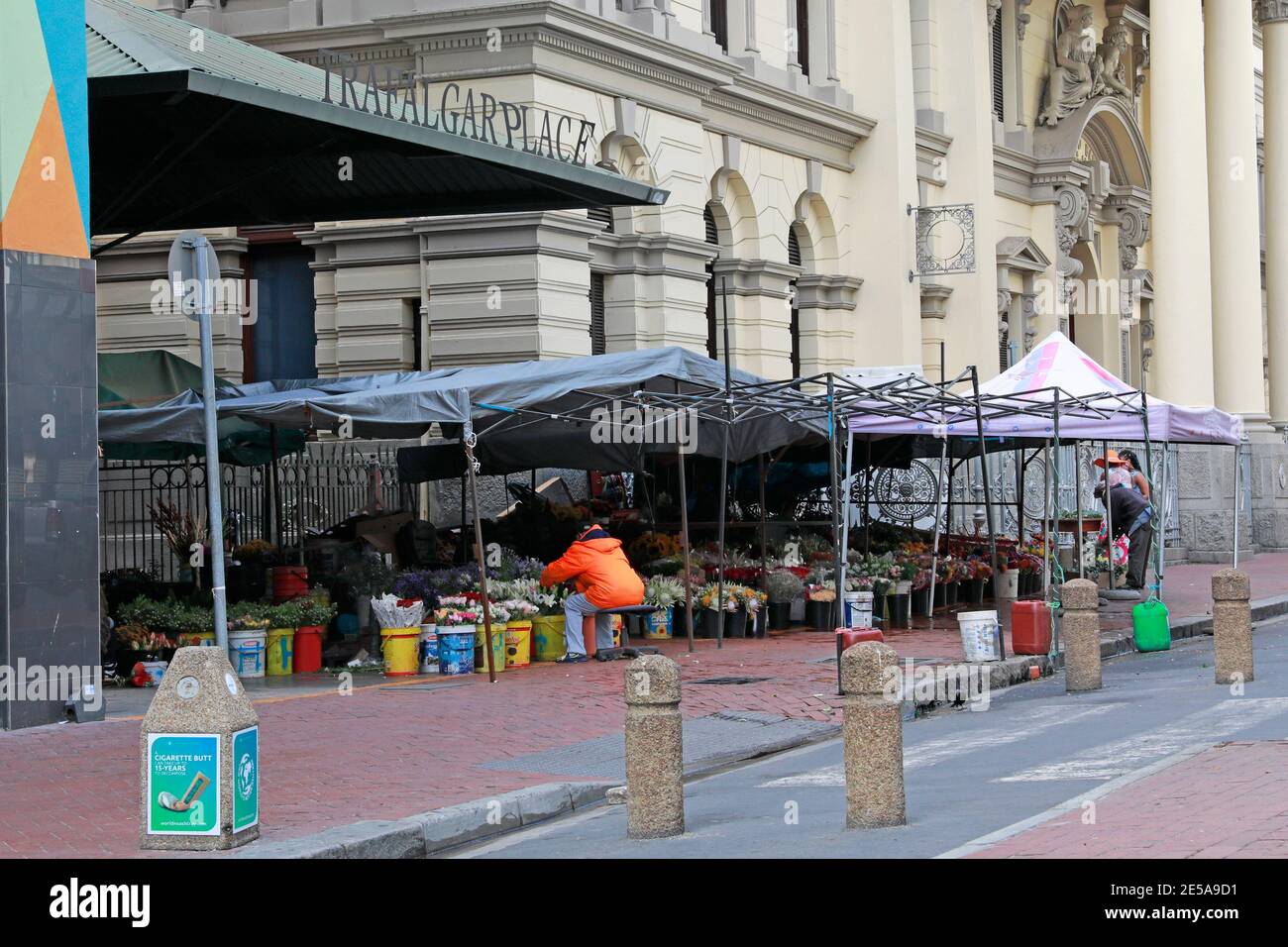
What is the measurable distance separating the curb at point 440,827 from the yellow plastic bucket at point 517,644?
21.8ft

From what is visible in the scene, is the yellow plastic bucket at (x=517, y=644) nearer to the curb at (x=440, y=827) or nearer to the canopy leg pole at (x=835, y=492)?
the canopy leg pole at (x=835, y=492)

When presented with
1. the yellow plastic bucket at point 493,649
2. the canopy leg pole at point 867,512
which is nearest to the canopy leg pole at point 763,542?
the canopy leg pole at point 867,512

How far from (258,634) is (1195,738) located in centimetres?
905

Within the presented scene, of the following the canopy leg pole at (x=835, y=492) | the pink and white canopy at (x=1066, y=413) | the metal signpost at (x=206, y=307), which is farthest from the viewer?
the pink and white canopy at (x=1066, y=413)

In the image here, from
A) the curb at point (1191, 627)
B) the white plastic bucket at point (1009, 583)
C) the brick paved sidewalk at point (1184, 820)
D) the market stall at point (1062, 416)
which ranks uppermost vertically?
the market stall at point (1062, 416)

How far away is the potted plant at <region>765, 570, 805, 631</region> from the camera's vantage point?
2123 centimetres

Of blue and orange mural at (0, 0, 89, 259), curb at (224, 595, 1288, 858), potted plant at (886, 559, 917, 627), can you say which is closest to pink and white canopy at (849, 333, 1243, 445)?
potted plant at (886, 559, 917, 627)

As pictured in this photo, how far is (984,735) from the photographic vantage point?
12.9 metres

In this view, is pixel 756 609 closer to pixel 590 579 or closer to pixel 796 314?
pixel 590 579

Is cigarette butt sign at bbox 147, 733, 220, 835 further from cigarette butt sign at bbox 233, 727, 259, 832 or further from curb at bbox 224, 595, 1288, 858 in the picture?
curb at bbox 224, 595, 1288, 858

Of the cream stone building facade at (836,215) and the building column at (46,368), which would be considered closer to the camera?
the building column at (46,368)

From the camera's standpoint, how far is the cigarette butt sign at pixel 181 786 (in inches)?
342

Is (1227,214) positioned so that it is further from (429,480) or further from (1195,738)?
(1195,738)

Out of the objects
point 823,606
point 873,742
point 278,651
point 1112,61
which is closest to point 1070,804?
point 873,742
